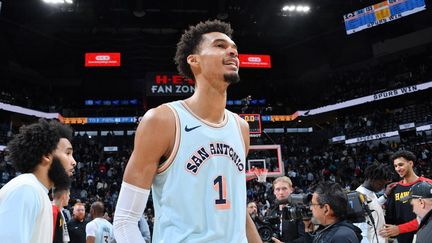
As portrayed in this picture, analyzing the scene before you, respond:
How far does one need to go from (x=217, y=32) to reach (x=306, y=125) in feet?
108

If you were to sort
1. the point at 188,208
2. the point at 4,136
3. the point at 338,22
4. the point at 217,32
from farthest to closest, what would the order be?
the point at 338,22, the point at 4,136, the point at 217,32, the point at 188,208

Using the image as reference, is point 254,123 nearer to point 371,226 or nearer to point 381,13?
point 371,226

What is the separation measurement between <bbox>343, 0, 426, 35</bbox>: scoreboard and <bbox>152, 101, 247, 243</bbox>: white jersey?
70.8 feet

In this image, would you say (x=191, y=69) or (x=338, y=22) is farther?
(x=338, y=22)

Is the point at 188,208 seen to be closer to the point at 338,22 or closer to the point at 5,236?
the point at 5,236

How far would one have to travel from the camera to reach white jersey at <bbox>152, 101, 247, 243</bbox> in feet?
6.29

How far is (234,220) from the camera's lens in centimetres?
202

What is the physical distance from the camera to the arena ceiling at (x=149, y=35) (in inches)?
990

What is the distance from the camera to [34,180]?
2.53 m

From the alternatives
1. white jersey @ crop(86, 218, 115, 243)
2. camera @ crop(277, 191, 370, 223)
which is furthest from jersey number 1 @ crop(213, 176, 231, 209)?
white jersey @ crop(86, 218, 115, 243)

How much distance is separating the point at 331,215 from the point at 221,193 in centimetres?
196

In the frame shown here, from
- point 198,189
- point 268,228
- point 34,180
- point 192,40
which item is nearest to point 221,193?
point 198,189

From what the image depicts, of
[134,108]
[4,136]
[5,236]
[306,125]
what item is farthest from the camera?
[306,125]

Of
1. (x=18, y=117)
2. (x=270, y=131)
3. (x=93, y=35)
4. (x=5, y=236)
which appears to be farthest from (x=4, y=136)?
(x=5, y=236)
